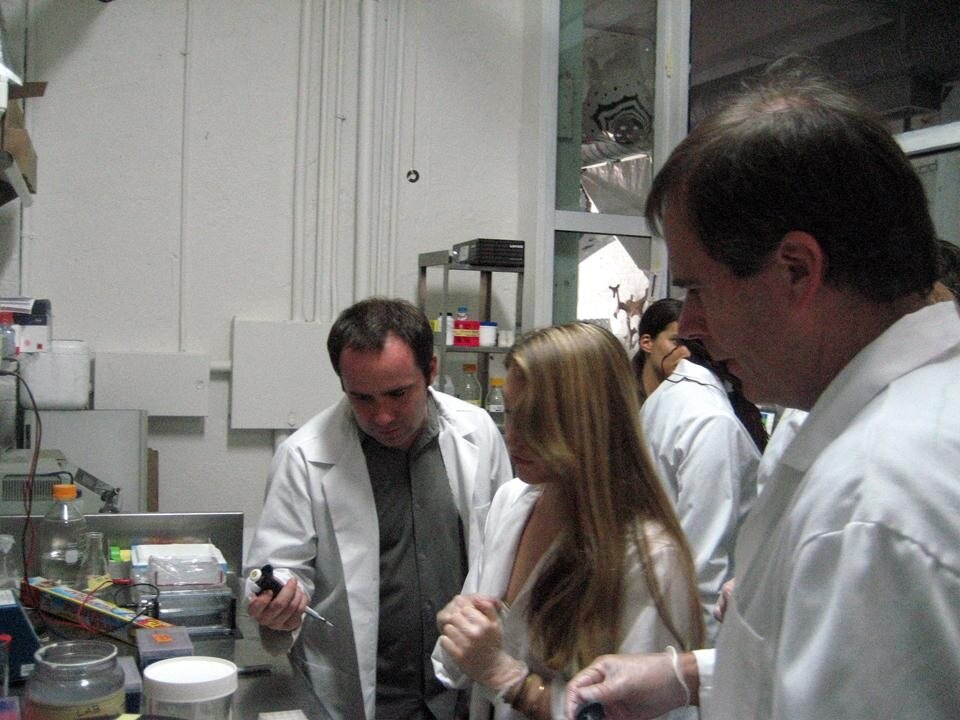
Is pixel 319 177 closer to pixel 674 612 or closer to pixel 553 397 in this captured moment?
pixel 553 397

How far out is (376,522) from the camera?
1771 mm

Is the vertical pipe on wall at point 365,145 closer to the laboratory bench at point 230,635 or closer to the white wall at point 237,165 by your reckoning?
the white wall at point 237,165

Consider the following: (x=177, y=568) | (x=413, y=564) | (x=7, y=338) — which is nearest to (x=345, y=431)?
(x=413, y=564)

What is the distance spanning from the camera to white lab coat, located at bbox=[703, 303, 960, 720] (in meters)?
0.56

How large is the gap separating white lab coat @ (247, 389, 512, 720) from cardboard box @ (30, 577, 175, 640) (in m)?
0.31

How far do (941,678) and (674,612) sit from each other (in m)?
0.67

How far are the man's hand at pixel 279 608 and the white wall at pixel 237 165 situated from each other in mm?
1909

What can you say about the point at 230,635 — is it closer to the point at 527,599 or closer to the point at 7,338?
the point at 527,599

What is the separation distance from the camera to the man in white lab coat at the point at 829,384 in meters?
0.57

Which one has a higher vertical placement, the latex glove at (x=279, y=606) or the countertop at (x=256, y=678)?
the latex glove at (x=279, y=606)

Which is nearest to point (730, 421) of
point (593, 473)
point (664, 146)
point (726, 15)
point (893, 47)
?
point (593, 473)

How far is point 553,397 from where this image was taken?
1312 mm

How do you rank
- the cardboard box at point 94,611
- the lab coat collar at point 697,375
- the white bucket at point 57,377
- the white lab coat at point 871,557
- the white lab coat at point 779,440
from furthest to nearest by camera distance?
the white bucket at point 57,377 → the lab coat collar at point 697,375 → the white lab coat at point 779,440 → the cardboard box at point 94,611 → the white lab coat at point 871,557

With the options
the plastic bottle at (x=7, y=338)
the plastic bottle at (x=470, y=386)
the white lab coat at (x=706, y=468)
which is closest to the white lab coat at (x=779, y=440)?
the white lab coat at (x=706, y=468)
